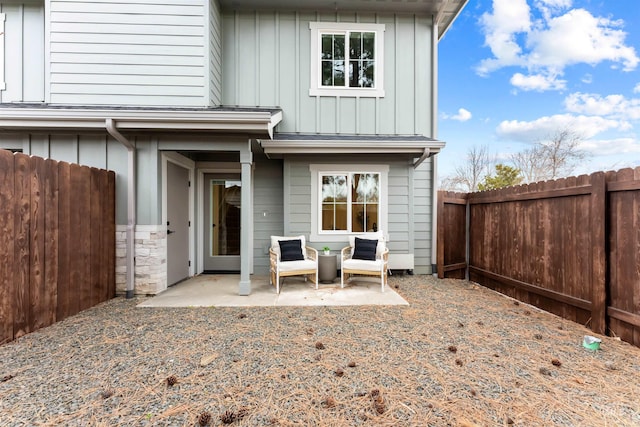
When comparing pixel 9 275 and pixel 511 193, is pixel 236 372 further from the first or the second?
pixel 511 193

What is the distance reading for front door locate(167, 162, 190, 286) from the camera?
15.9 ft

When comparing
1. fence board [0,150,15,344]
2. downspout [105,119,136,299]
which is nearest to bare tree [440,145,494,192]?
downspout [105,119,136,299]

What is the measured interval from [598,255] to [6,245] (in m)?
6.00

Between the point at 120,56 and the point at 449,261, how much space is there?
7.08m

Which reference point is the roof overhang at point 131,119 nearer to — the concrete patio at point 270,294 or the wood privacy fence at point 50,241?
the wood privacy fence at point 50,241

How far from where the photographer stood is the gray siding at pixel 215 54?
16.4 ft

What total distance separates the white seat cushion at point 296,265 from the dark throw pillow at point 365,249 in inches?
32.6

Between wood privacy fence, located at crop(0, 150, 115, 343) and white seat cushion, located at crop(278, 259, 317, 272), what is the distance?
8.25 feet

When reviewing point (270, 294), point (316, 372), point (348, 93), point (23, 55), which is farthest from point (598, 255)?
point (23, 55)

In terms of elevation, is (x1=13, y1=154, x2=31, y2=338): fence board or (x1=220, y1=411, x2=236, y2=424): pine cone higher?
(x1=13, y1=154, x2=31, y2=338): fence board

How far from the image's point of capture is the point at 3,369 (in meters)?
2.28

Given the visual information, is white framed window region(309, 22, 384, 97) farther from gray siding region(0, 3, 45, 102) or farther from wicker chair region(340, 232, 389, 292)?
gray siding region(0, 3, 45, 102)

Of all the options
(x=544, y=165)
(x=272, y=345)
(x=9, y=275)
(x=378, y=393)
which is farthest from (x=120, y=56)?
(x=544, y=165)

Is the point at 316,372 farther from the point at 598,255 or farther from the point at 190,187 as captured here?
the point at 190,187
